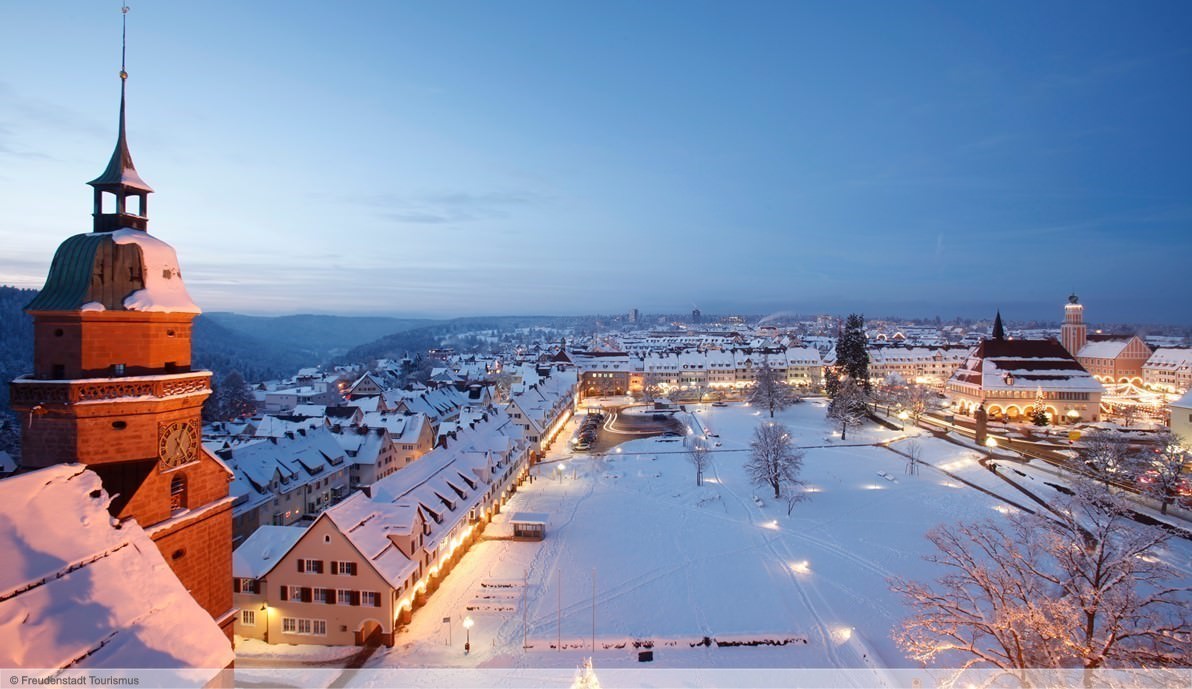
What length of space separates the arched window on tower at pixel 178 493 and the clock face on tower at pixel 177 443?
34 centimetres

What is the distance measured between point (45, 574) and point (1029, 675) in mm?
19654

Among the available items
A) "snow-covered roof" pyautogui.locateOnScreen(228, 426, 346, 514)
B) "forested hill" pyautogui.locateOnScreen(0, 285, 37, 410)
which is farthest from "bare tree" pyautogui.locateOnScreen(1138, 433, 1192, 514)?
"forested hill" pyautogui.locateOnScreen(0, 285, 37, 410)

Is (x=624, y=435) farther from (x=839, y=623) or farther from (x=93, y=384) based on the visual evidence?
(x=93, y=384)

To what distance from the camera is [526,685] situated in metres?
18.1

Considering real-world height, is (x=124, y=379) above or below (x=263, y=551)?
above

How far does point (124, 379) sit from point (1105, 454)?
48488 mm

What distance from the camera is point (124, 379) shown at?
1156 cm

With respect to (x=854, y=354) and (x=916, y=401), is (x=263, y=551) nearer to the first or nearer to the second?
(x=916, y=401)

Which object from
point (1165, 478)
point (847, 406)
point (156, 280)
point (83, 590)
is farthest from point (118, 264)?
point (847, 406)

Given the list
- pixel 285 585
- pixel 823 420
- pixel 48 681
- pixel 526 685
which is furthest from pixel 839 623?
pixel 823 420

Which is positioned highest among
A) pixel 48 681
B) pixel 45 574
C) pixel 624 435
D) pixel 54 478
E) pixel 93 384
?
pixel 93 384

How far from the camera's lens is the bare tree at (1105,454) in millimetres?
36875

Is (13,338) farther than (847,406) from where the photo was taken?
Yes

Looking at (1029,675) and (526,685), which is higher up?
(1029,675)
